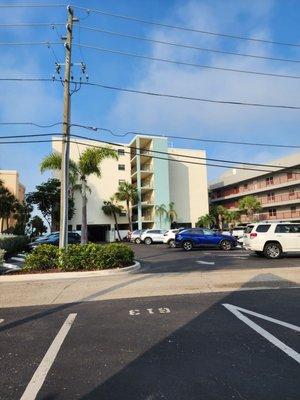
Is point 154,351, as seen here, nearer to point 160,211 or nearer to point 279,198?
point 160,211

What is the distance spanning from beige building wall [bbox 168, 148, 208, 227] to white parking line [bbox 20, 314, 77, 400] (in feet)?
193

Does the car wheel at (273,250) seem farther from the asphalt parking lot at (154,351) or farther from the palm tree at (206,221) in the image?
the palm tree at (206,221)

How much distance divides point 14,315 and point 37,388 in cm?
449

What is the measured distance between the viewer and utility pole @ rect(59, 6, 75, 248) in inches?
679

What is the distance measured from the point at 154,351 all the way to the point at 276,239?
1558 cm

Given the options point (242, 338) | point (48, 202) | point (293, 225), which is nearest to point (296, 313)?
point (242, 338)

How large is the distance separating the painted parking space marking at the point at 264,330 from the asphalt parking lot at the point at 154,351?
1cm

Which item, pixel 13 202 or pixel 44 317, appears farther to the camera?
pixel 13 202

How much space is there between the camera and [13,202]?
61.3m

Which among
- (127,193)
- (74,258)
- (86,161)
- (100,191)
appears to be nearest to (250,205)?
(127,193)

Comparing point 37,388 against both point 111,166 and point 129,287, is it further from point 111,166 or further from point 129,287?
point 111,166

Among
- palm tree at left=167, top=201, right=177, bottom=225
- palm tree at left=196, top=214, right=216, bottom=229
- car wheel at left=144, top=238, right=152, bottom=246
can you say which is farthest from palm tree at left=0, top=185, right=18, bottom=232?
palm tree at left=196, top=214, right=216, bottom=229

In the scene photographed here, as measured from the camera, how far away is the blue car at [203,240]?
93.3ft

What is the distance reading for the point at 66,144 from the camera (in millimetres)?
17984
